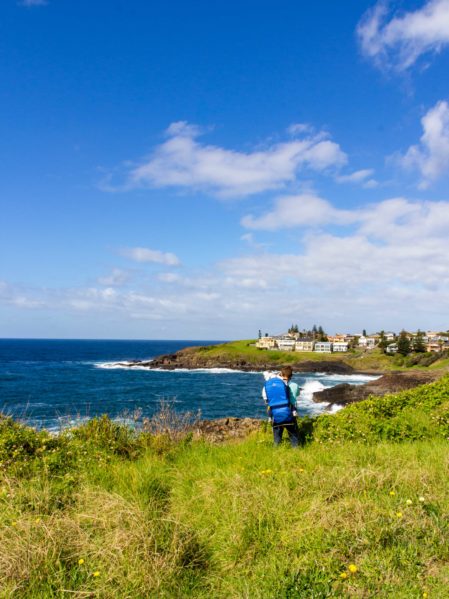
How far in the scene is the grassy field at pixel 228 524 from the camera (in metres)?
4.04

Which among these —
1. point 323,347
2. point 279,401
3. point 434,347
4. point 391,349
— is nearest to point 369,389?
point 279,401

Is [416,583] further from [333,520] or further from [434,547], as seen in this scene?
[333,520]

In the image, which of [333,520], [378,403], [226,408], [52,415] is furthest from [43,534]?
[226,408]

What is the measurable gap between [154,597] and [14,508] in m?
2.48

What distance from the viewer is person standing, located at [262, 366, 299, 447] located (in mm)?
8547

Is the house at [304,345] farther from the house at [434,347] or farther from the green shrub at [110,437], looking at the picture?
the green shrub at [110,437]

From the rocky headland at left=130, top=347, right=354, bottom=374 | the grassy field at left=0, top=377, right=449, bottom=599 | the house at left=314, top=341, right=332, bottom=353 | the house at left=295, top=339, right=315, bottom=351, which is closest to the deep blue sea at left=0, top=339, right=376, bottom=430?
the rocky headland at left=130, top=347, right=354, bottom=374

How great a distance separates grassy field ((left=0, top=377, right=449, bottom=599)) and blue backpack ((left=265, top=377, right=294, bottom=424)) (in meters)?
0.96

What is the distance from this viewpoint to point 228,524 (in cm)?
503

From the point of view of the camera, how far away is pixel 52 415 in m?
34.1

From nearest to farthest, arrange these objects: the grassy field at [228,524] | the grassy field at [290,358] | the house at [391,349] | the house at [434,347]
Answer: the grassy field at [228,524] < the grassy field at [290,358] < the house at [391,349] < the house at [434,347]

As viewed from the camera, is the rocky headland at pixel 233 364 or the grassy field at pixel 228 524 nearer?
the grassy field at pixel 228 524

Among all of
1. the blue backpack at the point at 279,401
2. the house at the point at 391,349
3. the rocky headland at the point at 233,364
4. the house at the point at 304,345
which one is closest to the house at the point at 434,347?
the house at the point at 391,349

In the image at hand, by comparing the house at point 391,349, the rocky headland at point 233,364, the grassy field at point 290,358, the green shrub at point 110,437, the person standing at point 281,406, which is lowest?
the rocky headland at point 233,364
